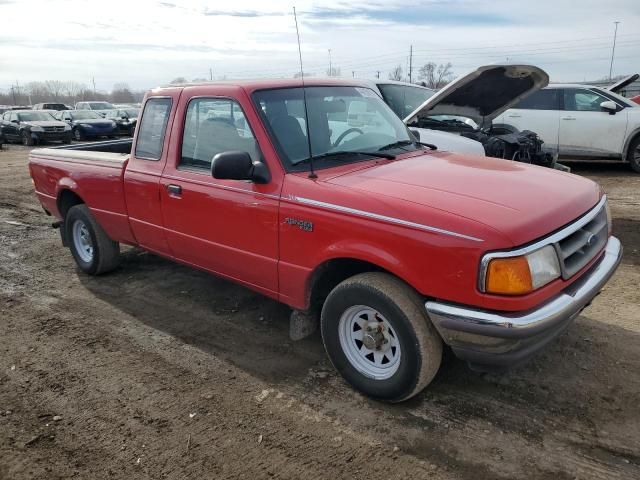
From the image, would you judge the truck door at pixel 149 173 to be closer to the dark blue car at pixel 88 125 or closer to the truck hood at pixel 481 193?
the truck hood at pixel 481 193

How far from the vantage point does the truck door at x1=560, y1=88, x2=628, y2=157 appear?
10.2 meters

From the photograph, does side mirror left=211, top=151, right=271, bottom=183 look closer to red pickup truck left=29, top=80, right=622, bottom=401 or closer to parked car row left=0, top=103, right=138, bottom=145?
red pickup truck left=29, top=80, right=622, bottom=401

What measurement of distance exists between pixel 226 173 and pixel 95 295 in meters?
2.69

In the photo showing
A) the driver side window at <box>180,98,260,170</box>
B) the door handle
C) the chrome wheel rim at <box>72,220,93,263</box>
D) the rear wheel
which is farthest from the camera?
the rear wheel

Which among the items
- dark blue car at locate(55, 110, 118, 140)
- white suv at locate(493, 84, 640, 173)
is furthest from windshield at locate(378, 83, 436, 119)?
dark blue car at locate(55, 110, 118, 140)

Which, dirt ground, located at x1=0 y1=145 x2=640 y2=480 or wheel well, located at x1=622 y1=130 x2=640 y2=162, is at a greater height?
wheel well, located at x1=622 y1=130 x2=640 y2=162

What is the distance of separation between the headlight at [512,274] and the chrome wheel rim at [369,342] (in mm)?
670

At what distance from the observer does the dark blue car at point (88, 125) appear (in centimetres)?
2303

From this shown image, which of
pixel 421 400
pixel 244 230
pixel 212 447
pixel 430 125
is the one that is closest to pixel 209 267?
pixel 244 230

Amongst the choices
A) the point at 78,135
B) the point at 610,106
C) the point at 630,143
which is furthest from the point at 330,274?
the point at 78,135

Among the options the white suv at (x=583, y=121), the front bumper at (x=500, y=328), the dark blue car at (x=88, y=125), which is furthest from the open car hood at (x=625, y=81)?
the dark blue car at (x=88, y=125)

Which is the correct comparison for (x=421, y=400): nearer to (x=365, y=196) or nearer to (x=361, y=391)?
(x=361, y=391)

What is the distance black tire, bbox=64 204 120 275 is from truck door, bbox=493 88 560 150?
338 inches

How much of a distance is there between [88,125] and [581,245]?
2367cm
